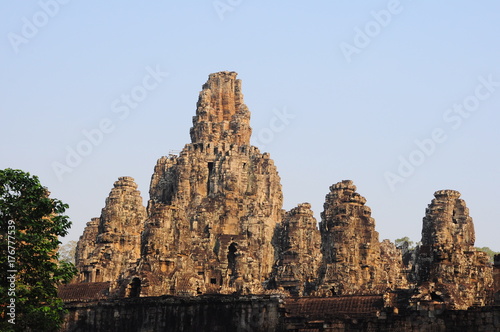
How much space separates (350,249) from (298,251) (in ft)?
46.4

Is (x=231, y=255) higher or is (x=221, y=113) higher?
(x=221, y=113)

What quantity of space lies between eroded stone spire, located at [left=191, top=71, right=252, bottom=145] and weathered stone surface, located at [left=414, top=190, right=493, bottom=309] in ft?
95.6

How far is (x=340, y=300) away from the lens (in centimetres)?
5722

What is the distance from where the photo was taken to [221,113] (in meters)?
105

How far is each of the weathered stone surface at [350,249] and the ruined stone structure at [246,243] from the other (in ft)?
0.30

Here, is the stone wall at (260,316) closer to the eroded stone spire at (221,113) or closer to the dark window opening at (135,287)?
the dark window opening at (135,287)

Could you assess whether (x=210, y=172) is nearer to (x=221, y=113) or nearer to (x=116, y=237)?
(x=221, y=113)

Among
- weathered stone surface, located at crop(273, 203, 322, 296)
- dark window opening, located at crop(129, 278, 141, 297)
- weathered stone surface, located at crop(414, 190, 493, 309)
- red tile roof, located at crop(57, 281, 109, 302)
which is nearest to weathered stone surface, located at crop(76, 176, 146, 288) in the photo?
red tile roof, located at crop(57, 281, 109, 302)

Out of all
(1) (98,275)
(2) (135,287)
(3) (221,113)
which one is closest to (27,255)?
(2) (135,287)

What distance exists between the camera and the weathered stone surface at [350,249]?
68000mm

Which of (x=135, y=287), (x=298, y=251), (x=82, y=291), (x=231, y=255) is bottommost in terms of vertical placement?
(x=135, y=287)

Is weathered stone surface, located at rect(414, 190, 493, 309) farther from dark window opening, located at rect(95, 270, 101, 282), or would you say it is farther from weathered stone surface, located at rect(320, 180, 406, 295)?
dark window opening, located at rect(95, 270, 101, 282)

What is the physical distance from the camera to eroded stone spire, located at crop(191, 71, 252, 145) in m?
102

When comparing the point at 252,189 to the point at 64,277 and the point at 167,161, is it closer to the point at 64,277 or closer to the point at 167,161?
the point at 167,161
